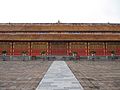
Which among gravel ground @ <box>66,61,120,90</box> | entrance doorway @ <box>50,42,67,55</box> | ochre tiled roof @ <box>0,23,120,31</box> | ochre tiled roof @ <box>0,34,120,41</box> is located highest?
ochre tiled roof @ <box>0,23,120,31</box>

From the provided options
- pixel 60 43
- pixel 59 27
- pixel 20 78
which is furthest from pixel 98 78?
pixel 59 27

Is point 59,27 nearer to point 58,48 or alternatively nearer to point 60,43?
point 60,43

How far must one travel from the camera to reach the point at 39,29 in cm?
4444

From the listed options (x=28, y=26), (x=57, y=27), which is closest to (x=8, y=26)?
(x=28, y=26)

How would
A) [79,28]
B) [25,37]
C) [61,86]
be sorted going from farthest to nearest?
[79,28] < [25,37] < [61,86]

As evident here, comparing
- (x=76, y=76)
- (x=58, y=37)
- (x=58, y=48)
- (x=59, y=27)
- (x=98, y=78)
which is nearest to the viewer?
(x=98, y=78)

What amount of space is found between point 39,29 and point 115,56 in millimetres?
14216

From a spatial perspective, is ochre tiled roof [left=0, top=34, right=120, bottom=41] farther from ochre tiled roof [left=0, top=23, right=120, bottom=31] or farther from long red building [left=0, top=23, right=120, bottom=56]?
ochre tiled roof [left=0, top=23, right=120, bottom=31]

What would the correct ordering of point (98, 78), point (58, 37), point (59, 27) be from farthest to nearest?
1. point (59, 27)
2. point (58, 37)
3. point (98, 78)

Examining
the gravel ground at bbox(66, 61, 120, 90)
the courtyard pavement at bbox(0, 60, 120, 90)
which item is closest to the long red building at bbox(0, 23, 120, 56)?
the courtyard pavement at bbox(0, 60, 120, 90)

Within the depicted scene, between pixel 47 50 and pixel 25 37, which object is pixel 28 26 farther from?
pixel 47 50

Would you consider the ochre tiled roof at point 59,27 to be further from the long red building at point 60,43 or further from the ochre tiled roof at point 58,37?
the ochre tiled roof at point 58,37

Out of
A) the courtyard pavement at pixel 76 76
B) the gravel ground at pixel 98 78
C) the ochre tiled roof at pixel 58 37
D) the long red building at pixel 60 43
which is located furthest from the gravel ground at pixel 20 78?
the ochre tiled roof at pixel 58 37

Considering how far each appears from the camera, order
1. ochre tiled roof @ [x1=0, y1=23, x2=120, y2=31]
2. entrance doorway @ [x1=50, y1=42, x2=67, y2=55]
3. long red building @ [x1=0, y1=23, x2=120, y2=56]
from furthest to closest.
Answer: ochre tiled roof @ [x1=0, y1=23, x2=120, y2=31] → entrance doorway @ [x1=50, y1=42, x2=67, y2=55] → long red building @ [x1=0, y1=23, x2=120, y2=56]
